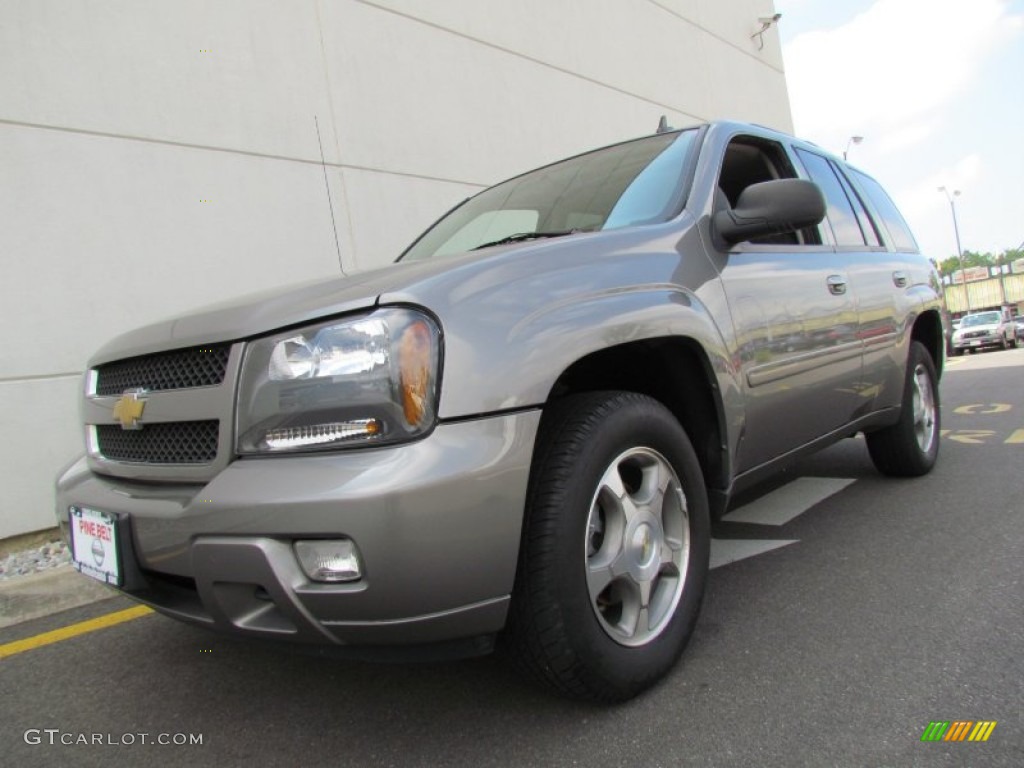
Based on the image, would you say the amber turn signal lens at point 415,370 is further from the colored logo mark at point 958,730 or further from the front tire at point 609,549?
the colored logo mark at point 958,730

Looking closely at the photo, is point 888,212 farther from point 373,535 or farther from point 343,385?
point 373,535

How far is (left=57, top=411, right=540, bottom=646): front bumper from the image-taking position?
139 cm

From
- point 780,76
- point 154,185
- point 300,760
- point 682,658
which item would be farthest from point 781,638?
point 780,76

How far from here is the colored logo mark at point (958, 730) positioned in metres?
1.58

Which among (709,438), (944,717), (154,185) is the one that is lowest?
(944,717)

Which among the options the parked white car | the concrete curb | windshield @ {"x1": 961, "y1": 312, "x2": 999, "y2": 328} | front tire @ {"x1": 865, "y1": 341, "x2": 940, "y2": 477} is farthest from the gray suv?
windshield @ {"x1": 961, "y1": 312, "x2": 999, "y2": 328}

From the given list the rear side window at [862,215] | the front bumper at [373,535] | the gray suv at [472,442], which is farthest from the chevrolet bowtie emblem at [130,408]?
the rear side window at [862,215]

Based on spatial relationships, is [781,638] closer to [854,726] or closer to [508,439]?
[854,726]

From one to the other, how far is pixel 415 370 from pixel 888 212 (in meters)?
3.79

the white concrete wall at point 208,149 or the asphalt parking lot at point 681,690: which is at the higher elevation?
the white concrete wall at point 208,149

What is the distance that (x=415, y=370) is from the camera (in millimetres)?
1487

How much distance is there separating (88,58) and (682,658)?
5.34 m

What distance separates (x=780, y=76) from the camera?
47.9 ft

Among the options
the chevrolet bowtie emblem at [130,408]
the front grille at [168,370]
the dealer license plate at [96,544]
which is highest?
the front grille at [168,370]
